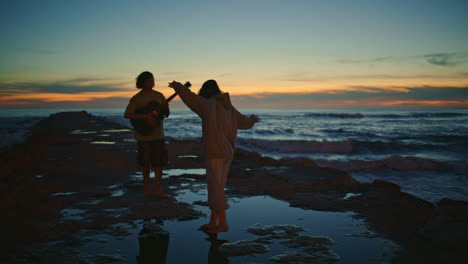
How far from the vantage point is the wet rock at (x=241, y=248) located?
10.2 feet

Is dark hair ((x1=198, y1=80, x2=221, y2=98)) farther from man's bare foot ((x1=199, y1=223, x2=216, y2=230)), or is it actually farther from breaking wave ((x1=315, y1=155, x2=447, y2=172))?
breaking wave ((x1=315, y1=155, x2=447, y2=172))

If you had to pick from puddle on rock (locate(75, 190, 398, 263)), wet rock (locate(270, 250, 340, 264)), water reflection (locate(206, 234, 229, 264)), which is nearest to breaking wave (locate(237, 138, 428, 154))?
puddle on rock (locate(75, 190, 398, 263))

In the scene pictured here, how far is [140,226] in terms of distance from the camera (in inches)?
151

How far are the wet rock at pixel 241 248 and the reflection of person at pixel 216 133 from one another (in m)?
0.43

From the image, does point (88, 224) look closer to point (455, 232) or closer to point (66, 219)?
point (66, 219)

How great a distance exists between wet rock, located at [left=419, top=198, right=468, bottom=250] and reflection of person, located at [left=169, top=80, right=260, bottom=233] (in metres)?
2.25

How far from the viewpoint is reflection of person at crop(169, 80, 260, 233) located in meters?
3.50

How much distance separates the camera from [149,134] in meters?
5.04

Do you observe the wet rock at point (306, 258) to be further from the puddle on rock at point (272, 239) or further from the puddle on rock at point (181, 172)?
the puddle on rock at point (181, 172)

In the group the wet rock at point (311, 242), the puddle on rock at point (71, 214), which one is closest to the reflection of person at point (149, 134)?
the puddle on rock at point (71, 214)

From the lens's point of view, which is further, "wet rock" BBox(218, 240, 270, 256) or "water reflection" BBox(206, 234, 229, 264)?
"wet rock" BBox(218, 240, 270, 256)

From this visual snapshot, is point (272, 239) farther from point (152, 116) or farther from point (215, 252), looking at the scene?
point (152, 116)

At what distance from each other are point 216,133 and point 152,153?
6.38ft

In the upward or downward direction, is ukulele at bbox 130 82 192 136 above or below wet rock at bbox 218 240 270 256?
above
